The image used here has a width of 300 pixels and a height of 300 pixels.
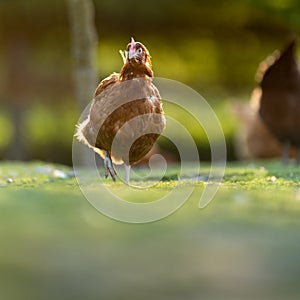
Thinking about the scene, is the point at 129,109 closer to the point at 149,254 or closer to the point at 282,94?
the point at 149,254

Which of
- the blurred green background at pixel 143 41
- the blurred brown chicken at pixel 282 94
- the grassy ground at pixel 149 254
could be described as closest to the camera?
the grassy ground at pixel 149 254

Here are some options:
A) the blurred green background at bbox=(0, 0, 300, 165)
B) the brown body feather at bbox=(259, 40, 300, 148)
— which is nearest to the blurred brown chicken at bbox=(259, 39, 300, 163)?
the brown body feather at bbox=(259, 40, 300, 148)

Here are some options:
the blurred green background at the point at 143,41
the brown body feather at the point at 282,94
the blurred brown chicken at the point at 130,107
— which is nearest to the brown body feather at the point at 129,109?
the blurred brown chicken at the point at 130,107

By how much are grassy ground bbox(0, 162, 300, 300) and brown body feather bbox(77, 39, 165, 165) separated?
0.63 m

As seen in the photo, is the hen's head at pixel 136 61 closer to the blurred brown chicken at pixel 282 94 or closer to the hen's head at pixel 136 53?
the hen's head at pixel 136 53

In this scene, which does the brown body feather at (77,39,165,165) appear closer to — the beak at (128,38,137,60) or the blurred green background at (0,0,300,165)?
the beak at (128,38,137,60)

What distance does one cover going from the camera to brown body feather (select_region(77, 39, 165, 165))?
299 centimetres

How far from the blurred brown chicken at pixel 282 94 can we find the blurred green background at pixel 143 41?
3.12 metres

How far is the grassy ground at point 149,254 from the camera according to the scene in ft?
6.18

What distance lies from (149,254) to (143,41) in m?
10.2

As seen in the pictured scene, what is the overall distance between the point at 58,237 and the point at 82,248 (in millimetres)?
91

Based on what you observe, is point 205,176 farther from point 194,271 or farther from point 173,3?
point 173,3

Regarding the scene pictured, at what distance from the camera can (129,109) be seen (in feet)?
9.81

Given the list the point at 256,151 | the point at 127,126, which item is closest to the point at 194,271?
the point at 127,126
